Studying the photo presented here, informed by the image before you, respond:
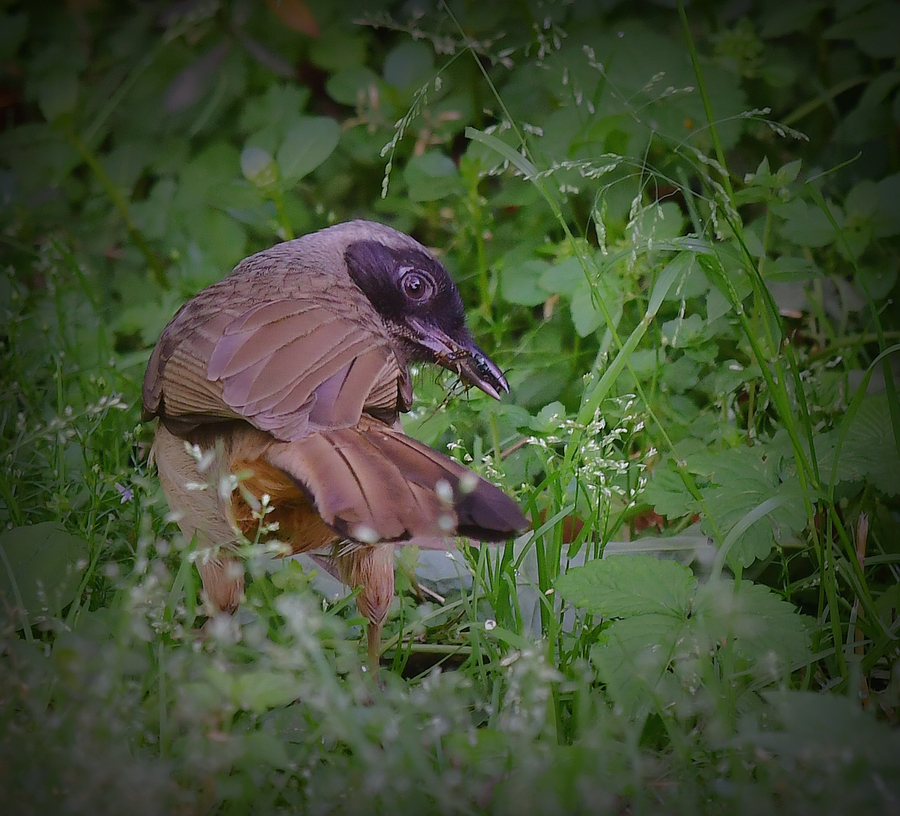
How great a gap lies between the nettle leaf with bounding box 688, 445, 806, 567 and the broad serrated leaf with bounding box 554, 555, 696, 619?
0.16m

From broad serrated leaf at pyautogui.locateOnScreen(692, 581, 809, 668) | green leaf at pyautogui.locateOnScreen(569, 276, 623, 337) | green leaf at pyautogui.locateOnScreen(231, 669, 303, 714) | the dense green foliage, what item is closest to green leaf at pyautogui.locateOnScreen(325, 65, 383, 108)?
the dense green foliage

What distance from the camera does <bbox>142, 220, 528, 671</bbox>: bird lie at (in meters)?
1.84

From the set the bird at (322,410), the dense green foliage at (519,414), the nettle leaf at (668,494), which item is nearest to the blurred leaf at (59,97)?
the dense green foliage at (519,414)

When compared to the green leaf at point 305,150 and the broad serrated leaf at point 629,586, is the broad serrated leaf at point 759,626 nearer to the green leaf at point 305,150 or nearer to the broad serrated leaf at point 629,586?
the broad serrated leaf at point 629,586

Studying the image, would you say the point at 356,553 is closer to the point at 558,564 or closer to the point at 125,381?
the point at 558,564

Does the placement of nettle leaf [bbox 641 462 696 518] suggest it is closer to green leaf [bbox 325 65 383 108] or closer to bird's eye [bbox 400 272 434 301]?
bird's eye [bbox 400 272 434 301]

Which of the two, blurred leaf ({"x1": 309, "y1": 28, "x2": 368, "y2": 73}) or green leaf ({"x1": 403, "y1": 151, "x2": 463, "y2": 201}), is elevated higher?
blurred leaf ({"x1": 309, "y1": 28, "x2": 368, "y2": 73})

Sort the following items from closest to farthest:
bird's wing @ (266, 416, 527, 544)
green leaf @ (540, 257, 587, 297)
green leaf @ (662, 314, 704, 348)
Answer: bird's wing @ (266, 416, 527, 544) → green leaf @ (662, 314, 704, 348) → green leaf @ (540, 257, 587, 297)

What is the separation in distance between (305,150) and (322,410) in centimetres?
152

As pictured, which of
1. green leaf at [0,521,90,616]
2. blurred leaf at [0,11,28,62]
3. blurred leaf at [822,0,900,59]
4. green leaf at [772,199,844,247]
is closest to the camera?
green leaf at [0,521,90,616]

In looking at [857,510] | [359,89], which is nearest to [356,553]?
[857,510]

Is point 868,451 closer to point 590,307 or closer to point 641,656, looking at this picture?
point 641,656

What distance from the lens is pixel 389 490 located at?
6.06 feet

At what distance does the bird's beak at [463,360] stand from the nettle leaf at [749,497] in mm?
524
